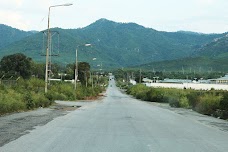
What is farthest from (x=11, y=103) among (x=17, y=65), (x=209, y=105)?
(x=17, y=65)

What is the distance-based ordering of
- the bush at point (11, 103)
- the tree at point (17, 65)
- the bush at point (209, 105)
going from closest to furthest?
1. the bush at point (11, 103)
2. the bush at point (209, 105)
3. the tree at point (17, 65)

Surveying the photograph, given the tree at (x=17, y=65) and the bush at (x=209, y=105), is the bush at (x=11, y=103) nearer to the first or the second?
the bush at (x=209, y=105)

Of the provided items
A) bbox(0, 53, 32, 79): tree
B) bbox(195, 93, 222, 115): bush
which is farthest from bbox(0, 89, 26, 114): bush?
bbox(0, 53, 32, 79): tree

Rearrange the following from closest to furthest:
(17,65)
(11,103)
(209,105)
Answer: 1. (11,103)
2. (209,105)
3. (17,65)

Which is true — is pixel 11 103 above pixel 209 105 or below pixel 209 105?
above

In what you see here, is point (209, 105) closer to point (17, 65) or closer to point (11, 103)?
point (11, 103)

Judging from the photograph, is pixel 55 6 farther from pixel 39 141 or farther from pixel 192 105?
pixel 39 141

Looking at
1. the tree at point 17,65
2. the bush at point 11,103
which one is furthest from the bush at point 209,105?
the tree at point 17,65

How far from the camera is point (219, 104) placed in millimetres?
37531

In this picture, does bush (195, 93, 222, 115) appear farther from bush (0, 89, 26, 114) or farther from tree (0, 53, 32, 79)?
tree (0, 53, 32, 79)

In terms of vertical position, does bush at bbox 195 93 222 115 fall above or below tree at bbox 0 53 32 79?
below

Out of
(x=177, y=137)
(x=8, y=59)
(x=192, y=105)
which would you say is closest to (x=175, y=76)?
(x=8, y=59)

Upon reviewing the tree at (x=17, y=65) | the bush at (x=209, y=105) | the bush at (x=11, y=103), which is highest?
the tree at (x=17, y=65)

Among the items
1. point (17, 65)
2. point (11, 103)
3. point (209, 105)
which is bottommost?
point (209, 105)
